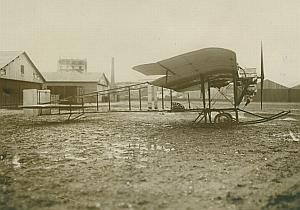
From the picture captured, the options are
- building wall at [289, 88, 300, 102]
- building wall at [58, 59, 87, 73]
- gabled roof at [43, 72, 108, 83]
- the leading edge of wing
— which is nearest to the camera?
the leading edge of wing

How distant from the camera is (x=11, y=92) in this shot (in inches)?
1465

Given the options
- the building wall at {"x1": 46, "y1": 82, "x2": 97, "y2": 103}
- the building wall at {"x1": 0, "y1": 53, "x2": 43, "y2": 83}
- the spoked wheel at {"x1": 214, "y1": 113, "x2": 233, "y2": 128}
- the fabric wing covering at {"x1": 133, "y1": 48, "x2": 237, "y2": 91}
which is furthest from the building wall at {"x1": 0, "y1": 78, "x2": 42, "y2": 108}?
the spoked wheel at {"x1": 214, "y1": 113, "x2": 233, "y2": 128}

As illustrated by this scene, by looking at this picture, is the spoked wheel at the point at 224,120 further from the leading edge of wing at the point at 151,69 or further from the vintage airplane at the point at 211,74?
the leading edge of wing at the point at 151,69

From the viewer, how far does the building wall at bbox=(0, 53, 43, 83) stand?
3656cm

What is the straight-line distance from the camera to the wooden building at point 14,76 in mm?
35406

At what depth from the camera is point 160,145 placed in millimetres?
9070

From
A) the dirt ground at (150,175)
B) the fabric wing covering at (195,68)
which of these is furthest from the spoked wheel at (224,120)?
the dirt ground at (150,175)

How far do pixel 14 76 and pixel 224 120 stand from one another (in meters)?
30.5

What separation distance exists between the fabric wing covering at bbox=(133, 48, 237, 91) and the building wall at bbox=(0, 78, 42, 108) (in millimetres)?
25036

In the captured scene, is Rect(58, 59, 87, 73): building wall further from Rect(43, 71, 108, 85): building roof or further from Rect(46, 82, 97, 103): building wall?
Rect(46, 82, 97, 103): building wall

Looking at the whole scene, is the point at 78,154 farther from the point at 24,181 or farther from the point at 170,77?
the point at 170,77

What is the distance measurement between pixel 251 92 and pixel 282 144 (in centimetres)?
587

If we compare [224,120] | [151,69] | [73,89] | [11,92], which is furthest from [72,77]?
[224,120]

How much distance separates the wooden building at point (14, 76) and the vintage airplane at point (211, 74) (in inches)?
997
